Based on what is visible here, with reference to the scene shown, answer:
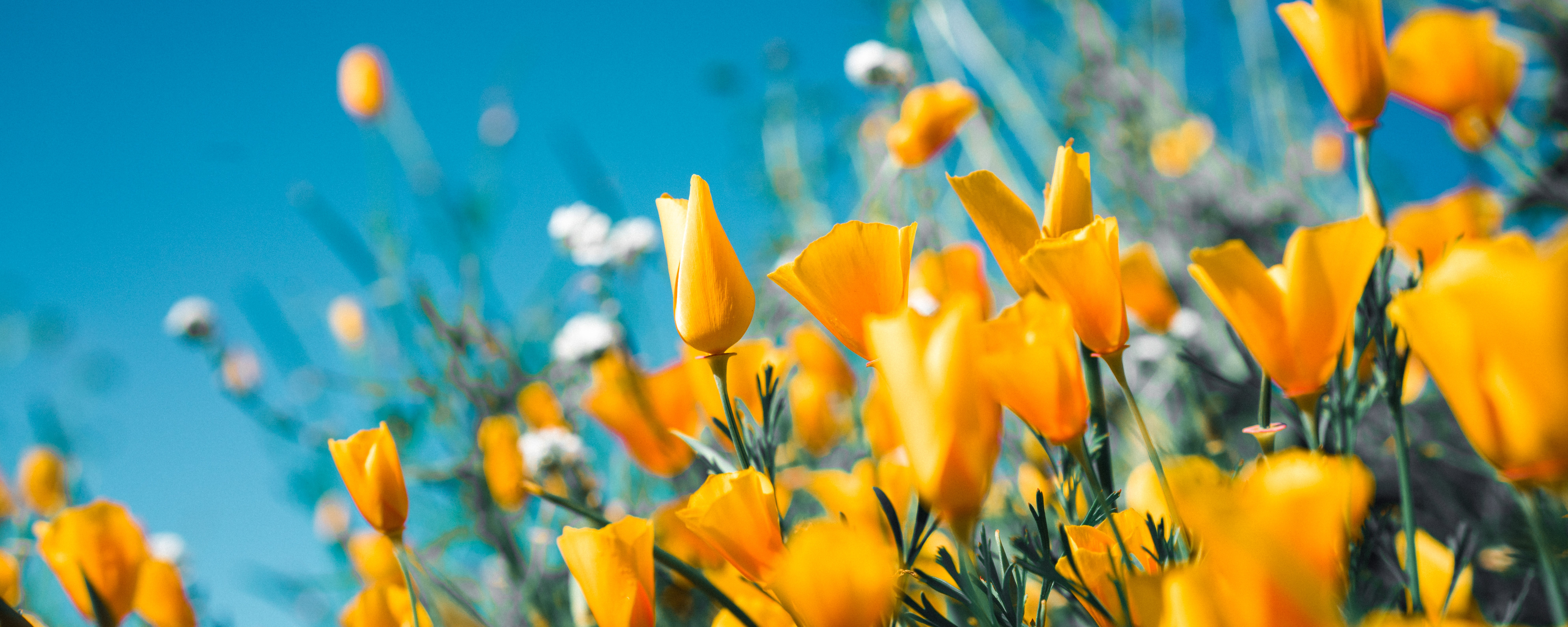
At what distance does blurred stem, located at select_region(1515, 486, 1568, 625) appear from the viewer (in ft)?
0.75

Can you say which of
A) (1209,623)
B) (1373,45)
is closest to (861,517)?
(1209,623)

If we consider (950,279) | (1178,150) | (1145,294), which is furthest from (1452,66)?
(1178,150)

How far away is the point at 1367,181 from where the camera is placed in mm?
406

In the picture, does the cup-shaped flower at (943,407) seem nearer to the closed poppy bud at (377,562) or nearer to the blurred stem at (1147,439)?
the blurred stem at (1147,439)

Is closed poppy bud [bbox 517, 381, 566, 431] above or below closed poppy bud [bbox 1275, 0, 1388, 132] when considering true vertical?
below

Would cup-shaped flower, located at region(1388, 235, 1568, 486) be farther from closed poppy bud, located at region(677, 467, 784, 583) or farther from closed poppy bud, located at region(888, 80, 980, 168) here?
closed poppy bud, located at region(888, 80, 980, 168)

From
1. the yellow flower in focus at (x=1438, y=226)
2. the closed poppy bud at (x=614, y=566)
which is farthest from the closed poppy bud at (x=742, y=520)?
the yellow flower in focus at (x=1438, y=226)

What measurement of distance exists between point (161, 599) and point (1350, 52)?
0.76m

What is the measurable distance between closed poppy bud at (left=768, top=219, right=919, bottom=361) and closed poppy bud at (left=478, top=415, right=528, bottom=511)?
459 millimetres

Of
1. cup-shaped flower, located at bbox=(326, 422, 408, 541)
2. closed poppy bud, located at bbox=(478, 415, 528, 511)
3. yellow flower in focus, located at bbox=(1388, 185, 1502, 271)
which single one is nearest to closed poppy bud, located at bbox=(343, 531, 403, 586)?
closed poppy bud, located at bbox=(478, 415, 528, 511)

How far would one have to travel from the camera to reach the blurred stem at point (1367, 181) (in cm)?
40

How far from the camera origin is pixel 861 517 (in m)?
0.44

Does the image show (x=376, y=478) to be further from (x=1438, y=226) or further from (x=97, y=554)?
(x=1438, y=226)

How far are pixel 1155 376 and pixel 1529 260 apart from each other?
1.13 metres
